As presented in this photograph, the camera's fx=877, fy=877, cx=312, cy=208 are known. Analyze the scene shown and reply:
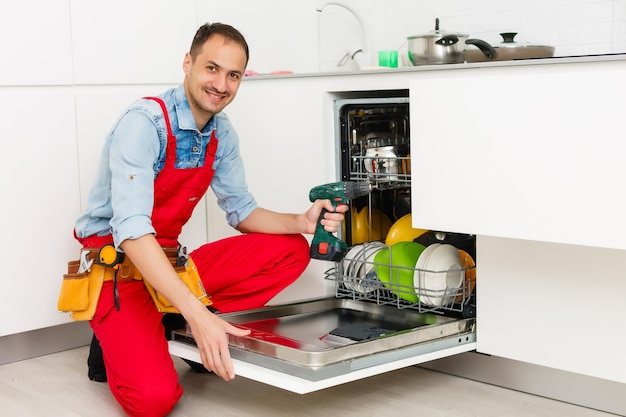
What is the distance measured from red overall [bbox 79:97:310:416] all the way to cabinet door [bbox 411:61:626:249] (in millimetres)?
604

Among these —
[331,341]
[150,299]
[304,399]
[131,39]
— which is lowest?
[304,399]

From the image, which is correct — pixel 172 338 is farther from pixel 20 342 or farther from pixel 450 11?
pixel 450 11

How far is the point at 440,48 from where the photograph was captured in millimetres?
2879

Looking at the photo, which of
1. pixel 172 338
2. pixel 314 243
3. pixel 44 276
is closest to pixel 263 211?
pixel 314 243

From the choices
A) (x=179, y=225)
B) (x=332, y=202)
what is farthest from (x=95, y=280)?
(x=332, y=202)

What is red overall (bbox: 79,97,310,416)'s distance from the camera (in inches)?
94.0

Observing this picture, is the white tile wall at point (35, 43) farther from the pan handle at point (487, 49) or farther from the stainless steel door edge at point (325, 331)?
the pan handle at point (487, 49)

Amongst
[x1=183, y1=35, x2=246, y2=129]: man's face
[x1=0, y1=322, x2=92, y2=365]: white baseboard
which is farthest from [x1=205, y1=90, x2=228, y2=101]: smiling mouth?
[x1=0, y1=322, x2=92, y2=365]: white baseboard

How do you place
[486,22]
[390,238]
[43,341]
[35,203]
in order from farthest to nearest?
[486,22] → [43,341] → [35,203] → [390,238]

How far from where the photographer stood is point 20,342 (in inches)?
118

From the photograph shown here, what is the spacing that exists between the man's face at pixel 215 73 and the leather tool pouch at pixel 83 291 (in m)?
0.57

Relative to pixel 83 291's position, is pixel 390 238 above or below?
above

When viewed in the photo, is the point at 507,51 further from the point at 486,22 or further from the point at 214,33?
the point at 214,33

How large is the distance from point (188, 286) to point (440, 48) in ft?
3.70
